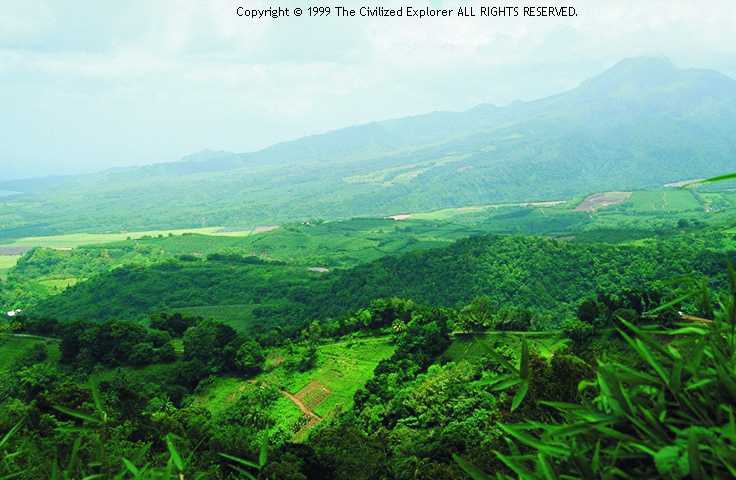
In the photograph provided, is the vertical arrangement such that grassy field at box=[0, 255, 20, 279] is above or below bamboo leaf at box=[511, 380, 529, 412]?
below

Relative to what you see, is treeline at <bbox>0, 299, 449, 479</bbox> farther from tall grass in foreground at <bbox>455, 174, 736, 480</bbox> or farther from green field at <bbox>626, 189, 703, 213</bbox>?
green field at <bbox>626, 189, 703, 213</bbox>

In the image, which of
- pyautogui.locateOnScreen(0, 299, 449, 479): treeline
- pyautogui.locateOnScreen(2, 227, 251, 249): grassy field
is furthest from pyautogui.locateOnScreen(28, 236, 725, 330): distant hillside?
pyautogui.locateOnScreen(2, 227, 251, 249): grassy field

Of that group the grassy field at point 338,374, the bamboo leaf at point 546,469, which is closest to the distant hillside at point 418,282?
the grassy field at point 338,374

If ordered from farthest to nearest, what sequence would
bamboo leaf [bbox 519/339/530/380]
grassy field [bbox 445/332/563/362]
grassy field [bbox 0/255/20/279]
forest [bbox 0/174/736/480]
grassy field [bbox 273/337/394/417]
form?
grassy field [bbox 0/255/20/279], grassy field [bbox 273/337/394/417], grassy field [bbox 445/332/563/362], bamboo leaf [bbox 519/339/530/380], forest [bbox 0/174/736/480]

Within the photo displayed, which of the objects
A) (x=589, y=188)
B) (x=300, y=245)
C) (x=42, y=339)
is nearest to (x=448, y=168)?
(x=589, y=188)

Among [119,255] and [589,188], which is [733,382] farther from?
[589,188]

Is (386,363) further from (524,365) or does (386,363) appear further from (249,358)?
(524,365)

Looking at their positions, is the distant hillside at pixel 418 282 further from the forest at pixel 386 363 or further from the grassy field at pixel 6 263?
the grassy field at pixel 6 263
